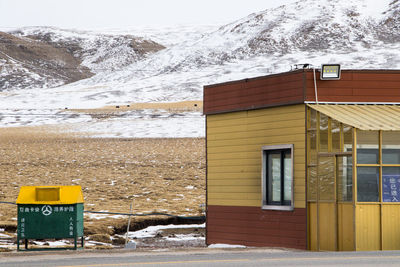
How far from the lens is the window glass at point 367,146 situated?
1917cm

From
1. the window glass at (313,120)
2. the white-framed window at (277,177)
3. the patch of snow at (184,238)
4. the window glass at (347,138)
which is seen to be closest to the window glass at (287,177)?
the white-framed window at (277,177)

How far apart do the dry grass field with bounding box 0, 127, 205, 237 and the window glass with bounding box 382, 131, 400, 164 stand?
43.4 feet

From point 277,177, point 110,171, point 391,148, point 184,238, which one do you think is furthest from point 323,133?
point 110,171

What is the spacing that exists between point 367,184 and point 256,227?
4.10 m

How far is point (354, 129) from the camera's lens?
18.9 m

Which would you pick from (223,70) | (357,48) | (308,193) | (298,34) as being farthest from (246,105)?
(298,34)

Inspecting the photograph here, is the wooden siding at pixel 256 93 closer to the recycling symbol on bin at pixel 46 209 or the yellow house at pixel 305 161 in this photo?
the yellow house at pixel 305 161

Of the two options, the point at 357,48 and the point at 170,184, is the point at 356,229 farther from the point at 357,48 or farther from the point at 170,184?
the point at 357,48

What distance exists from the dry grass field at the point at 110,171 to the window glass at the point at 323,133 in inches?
470

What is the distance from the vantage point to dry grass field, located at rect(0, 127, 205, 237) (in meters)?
38.5

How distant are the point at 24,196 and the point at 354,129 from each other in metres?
7.77

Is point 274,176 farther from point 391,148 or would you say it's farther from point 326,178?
point 391,148

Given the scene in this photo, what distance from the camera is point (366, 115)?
2031 centimetres

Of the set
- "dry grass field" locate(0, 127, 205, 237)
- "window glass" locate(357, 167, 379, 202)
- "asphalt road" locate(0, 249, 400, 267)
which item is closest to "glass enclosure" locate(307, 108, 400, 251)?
"window glass" locate(357, 167, 379, 202)
